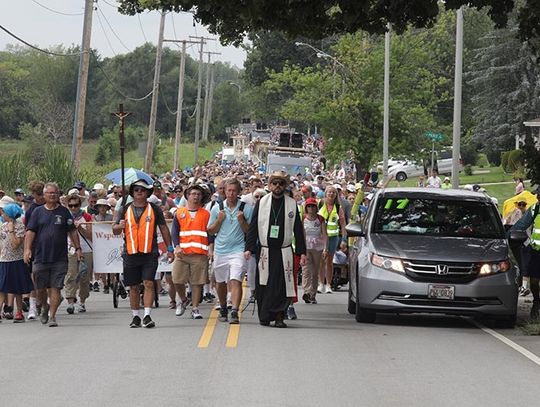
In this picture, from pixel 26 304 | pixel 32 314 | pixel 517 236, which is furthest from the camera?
pixel 26 304

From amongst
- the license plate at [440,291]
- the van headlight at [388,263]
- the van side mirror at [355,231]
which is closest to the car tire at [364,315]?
the van headlight at [388,263]

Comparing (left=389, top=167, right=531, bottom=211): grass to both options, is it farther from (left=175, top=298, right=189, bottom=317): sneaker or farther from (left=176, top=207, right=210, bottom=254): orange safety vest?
(left=176, top=207, right=210, bottom=254): orange safety vest

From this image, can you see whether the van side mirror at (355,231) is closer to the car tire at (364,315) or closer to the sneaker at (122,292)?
the car tire at (364,315)

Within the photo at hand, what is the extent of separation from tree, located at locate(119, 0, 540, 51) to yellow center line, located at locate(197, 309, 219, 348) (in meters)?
3.93

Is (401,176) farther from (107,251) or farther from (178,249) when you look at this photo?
(178,249)

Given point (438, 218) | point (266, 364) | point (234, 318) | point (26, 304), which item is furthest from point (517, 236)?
point (26, 304)

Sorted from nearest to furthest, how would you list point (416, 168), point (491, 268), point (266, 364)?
point (266, 364) → point (491, 268) → point (416, 168)

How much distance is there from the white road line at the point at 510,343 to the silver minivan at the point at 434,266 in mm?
247

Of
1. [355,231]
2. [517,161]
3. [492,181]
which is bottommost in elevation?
[355,231]

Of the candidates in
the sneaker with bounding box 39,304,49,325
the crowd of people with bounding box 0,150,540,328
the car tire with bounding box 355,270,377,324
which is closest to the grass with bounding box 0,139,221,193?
the crowd of people with bounding box 0,150,540,328

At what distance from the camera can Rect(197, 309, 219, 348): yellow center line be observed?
45.0 feet

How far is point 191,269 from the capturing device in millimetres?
16703

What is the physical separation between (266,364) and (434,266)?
12.8 feet

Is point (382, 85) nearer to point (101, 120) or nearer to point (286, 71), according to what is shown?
point (286, 71)
